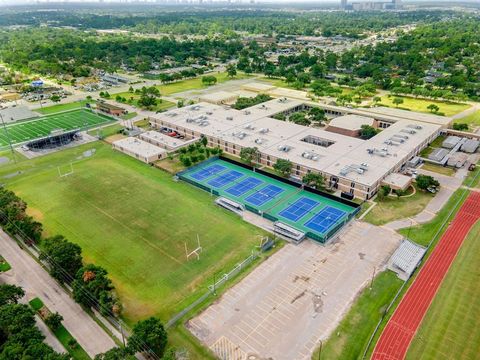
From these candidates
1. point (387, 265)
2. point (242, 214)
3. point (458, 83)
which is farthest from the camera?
point (458, 83)

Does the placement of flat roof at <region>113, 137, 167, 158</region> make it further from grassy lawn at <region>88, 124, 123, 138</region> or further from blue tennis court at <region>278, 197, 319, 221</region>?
blue tennis court at <region>278, 197, 319, 221</region>

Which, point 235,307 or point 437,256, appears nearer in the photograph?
point 235,307

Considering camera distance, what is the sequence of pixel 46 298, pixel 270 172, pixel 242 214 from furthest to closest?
1. pixel 270 172
2. pixel 242 214
3. pixel 46 298

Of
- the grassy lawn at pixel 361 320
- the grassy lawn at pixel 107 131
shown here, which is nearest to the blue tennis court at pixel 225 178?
the grassy lawn at pixel 361 320

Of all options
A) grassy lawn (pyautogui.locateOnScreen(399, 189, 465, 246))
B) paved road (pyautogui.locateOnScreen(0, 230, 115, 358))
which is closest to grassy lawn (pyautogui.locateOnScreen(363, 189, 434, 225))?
grassy lawn (pyautogui.locateOnScreen(399, 189, 465, 246))

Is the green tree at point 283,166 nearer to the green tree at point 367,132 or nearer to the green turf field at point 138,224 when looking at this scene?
the green turf field at point 138,224

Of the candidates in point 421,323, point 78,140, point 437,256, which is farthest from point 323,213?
point 78,140

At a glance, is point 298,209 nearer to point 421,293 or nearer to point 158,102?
point 421,293

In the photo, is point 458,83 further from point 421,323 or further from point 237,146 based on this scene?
point 421,323
